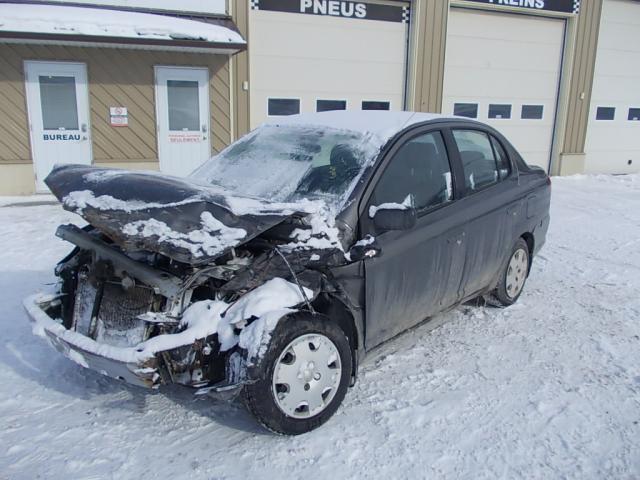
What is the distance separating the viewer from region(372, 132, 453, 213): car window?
11.7ft

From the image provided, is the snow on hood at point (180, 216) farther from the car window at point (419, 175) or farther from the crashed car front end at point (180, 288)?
the car window at point (419, 175)

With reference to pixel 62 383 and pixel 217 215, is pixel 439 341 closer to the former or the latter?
pixel 217 215

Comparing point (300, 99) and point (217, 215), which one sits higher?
point (300, 99)

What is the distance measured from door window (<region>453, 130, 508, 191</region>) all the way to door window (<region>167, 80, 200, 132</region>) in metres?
7.70

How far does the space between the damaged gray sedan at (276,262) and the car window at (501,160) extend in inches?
27.3

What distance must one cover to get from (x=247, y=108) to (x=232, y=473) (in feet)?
31.4

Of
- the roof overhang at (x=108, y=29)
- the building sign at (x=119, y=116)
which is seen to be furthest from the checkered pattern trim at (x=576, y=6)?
the building sign at (x=119, y=116)

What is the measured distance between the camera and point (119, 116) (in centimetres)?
1062

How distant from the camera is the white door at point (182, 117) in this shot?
10844mm

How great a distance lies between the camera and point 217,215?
2789 mm

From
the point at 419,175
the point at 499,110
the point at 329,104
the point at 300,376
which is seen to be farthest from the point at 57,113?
the point at 499,110

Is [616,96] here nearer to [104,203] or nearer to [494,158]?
[494,158]

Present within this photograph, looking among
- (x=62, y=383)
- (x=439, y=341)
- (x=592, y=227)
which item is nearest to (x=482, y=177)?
(x=439, y=341)

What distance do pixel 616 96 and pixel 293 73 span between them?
30.9 feet
